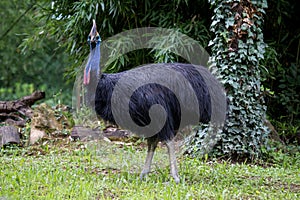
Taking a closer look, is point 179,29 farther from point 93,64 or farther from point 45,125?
point 93,64

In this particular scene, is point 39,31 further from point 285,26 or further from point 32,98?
point 285,26

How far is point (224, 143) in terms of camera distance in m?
6.34

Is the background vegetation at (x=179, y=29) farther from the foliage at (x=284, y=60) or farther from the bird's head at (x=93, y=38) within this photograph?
the bird's head at (x=93, y=38)

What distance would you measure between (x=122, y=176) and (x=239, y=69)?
2.04 m

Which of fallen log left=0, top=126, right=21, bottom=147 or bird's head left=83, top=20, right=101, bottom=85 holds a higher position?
bird's head left=83, top=20, right=101, bottom=85

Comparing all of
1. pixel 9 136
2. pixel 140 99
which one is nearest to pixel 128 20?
pixel 9 136

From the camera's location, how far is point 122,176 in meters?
5.21

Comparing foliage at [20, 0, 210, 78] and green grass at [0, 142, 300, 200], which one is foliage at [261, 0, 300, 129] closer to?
foliage at [20, 0, 210, 78]

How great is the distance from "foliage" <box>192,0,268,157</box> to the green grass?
295 mm

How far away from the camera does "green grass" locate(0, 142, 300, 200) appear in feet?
15.0

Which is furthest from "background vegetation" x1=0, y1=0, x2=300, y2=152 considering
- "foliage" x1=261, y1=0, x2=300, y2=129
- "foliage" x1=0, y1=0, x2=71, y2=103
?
"foliage" x1=0, y1=0, x2=71, y2=103

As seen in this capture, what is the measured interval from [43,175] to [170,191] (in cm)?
132

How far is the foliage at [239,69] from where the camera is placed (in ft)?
20.7

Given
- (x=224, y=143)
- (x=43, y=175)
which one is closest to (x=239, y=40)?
(x=224, y=143)
